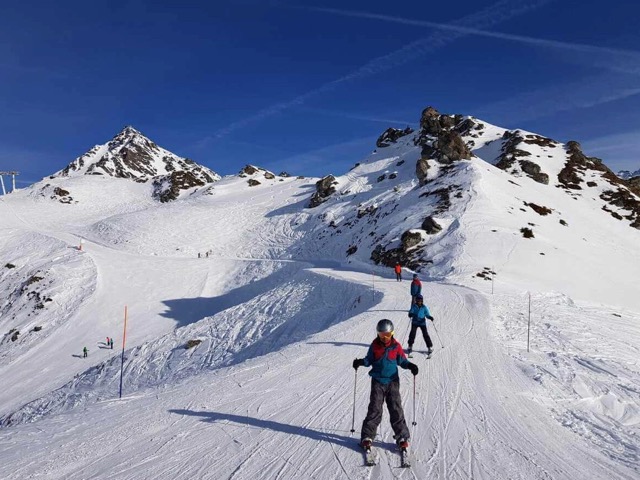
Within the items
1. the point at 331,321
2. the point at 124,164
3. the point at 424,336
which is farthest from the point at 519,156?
the point at 124,164

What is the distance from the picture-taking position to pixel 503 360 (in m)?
10.8

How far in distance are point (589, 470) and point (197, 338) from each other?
21650mm

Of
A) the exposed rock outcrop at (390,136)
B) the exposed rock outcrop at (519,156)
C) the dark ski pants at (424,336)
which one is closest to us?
the dark ski pants at (424,336)

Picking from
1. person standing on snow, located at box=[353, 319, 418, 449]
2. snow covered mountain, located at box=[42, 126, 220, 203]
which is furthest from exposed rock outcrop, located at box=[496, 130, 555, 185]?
snow covered mountain, located at box=[42, 126, 220, 203]

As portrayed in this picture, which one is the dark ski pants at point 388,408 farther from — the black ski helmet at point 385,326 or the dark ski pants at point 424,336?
the dark ski pants at point 424,336

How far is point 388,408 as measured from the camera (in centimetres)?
571

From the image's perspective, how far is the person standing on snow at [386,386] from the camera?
5.65 meters

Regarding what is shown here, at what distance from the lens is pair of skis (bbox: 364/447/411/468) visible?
553 centimetres

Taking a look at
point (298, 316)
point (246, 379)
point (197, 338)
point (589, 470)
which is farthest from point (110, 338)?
point (589, 470)

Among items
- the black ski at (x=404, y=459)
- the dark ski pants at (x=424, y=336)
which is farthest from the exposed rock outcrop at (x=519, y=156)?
the black ski at (x=404, y=459)

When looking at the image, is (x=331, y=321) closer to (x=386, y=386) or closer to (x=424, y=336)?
(x=424, y=336)

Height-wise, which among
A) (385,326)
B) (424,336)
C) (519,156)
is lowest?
(424,336)

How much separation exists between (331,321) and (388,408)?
Result: 15.6 meters

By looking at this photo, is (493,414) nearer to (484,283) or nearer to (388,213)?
(484,283)
